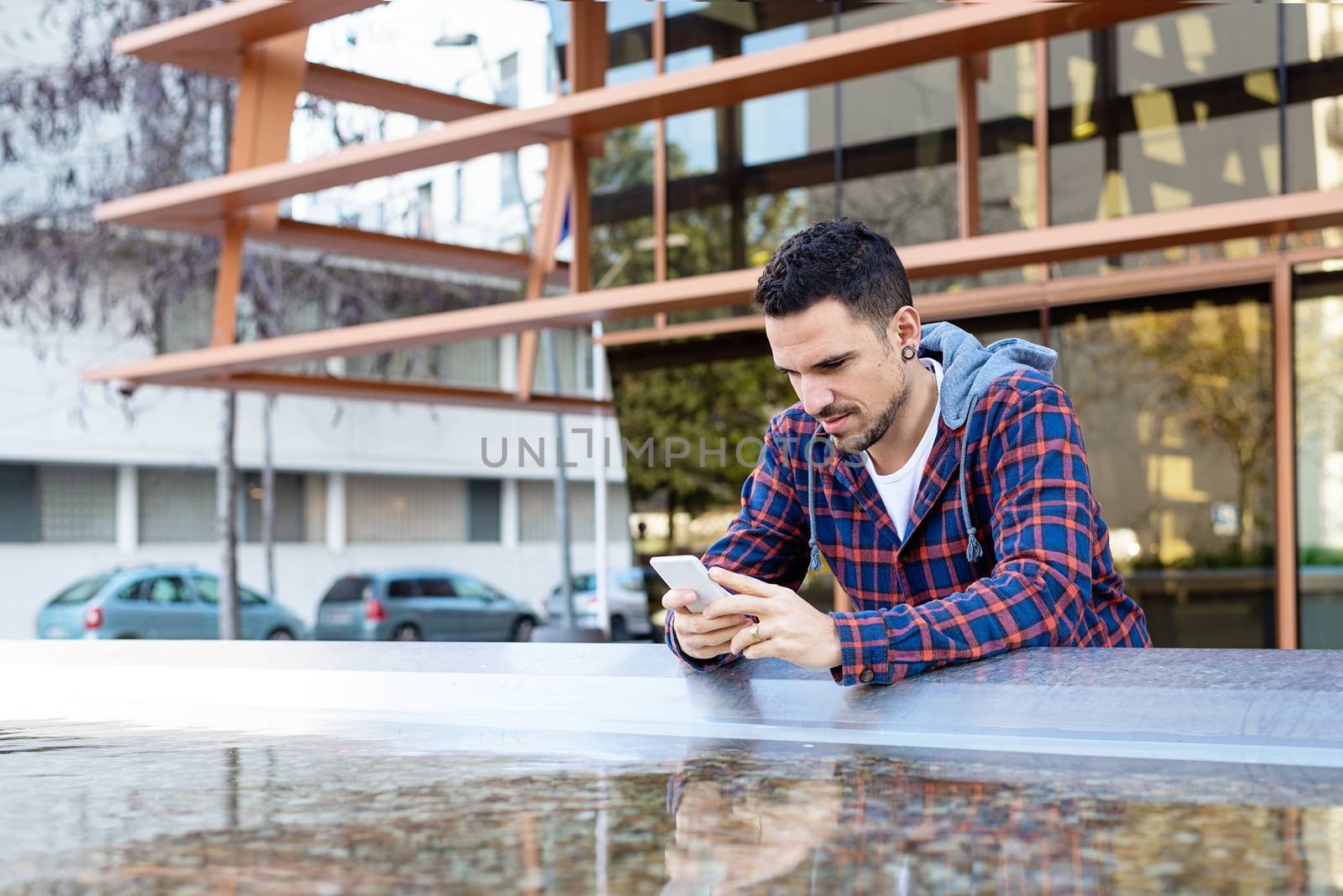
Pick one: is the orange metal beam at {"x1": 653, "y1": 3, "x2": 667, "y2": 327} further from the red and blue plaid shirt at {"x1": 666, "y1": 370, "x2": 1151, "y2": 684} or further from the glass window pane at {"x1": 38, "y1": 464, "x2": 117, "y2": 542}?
the glass window pane at {"x1": 38, "y1": 464, "x2": 117, "y2": 542}

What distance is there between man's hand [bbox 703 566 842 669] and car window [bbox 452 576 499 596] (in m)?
20.5

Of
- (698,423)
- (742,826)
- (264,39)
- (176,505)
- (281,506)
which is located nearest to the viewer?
(742,826)

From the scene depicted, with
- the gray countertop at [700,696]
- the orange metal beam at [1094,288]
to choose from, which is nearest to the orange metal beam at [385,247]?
the orange metal beam at [1094,288]

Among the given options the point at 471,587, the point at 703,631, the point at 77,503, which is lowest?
the point at 471,587

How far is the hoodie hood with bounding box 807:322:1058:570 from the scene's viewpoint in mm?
2658

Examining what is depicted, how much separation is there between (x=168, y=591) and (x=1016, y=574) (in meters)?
18.7

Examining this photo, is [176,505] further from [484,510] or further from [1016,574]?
[1016,574]

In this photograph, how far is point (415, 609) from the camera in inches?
851

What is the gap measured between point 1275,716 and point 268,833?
1.21m

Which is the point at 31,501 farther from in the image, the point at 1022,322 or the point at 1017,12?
the point at 1017,12

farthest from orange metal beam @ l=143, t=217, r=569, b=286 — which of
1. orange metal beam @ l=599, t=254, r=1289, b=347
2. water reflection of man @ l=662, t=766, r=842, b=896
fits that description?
water reflection of man @ l=662, t=766, r=842, b=896

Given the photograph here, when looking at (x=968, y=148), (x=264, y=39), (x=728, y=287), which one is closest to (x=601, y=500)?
(x=264, y=39)

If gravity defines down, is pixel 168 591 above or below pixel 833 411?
below

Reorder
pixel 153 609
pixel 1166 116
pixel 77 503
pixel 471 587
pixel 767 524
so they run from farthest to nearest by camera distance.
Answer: pixel 77 503 → pixel 471 587 → pixel 153 609 → pixel 1166 116 → pixel 767 524
